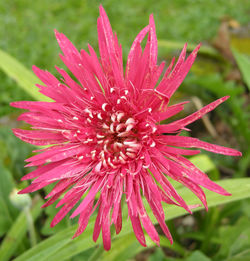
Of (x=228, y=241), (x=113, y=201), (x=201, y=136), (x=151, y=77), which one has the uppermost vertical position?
(x=151, y=77)

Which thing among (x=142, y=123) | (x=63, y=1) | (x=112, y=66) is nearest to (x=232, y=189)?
(x=142, y=123)

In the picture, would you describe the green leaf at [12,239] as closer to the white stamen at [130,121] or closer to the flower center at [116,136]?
the flower center at [116,136]

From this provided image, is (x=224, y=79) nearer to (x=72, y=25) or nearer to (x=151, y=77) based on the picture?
(x=72, y=25)

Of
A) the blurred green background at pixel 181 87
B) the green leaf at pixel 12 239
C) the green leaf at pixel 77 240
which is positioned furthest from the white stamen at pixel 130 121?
the green leaf at pixel 12 239

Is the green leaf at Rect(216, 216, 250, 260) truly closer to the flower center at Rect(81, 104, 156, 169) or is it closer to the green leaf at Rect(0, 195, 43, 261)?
the flower center at Rect(81, 104, 156, 169)

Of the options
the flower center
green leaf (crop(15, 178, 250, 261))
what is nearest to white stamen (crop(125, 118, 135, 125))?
the flower center

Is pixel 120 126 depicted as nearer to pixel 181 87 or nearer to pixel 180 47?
pixel 181 87
